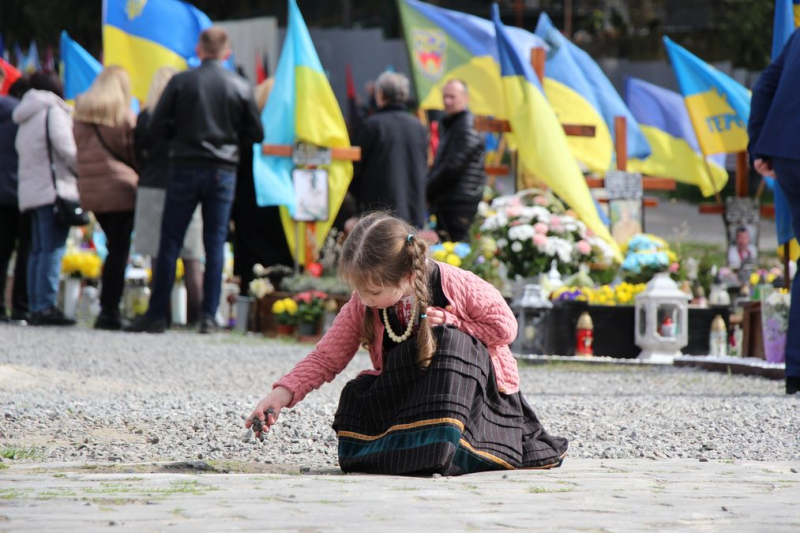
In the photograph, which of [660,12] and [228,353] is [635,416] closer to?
[228,353]

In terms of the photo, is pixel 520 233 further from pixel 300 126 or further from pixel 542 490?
pixel 542 490

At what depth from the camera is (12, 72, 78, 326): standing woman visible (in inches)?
404

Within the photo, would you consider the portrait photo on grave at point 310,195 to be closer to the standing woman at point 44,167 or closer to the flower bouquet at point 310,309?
the flower bouquet at point 310,309

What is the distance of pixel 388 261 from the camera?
3.73m

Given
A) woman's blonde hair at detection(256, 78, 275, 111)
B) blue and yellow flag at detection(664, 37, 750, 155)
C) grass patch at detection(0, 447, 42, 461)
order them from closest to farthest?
grass patch at detection(0, 447, 42, 461)
woman's blonde hair at detection(256, 78, 275, 111)
blue and yellow flag at detection(664, 37, 750, 155)

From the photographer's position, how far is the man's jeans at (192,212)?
974 centimetres

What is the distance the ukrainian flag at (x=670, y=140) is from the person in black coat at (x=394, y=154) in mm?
4079

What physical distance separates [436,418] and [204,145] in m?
6.17

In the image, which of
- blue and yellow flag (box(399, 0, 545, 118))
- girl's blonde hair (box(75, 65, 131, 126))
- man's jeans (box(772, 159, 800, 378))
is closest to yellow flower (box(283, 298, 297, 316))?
girl's blonde hair (box(75, 65, 131, 126))

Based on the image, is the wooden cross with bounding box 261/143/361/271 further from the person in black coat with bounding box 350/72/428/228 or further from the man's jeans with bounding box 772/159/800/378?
the man's jeans with bounding box 772/159/800/378

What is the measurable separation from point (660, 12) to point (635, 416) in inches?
1010

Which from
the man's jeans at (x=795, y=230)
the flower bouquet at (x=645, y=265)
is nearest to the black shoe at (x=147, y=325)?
the flower bouquet at (x=645, y=265)

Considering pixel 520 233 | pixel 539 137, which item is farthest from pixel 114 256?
pixel 539 137

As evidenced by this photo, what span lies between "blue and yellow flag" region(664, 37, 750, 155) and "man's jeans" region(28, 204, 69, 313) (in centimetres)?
584
